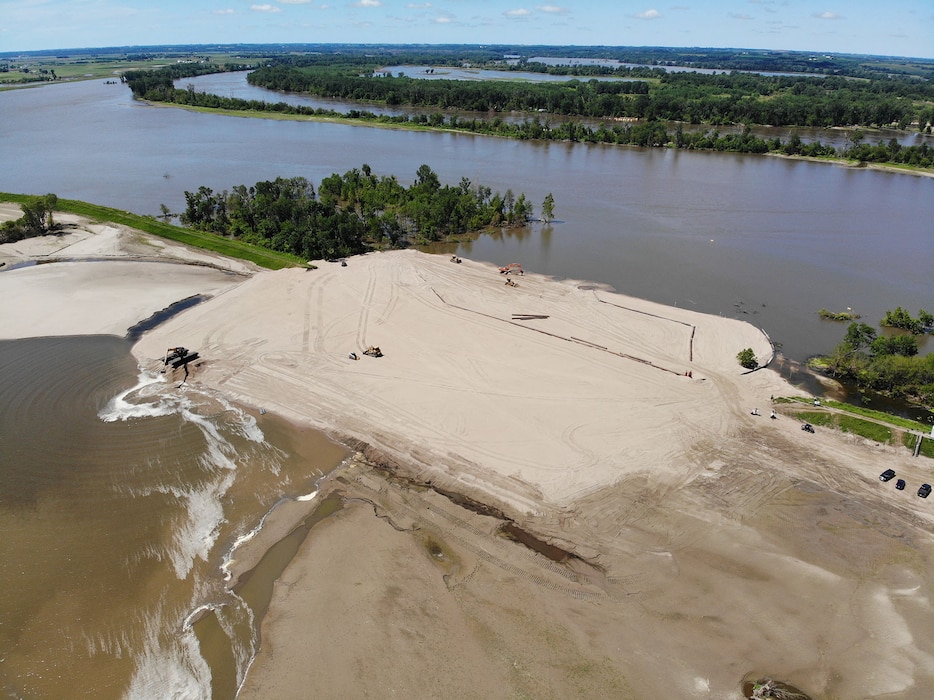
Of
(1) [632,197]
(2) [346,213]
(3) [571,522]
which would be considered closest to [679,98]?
(1) [632,197]

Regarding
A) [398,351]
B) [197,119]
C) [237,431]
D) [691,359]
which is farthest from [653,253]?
[197,119]

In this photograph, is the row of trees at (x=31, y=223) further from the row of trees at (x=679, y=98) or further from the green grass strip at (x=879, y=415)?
the row of trees at (x=679, y=98)

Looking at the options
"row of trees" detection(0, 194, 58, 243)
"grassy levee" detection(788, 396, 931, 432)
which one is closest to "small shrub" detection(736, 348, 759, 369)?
"grassy levee" detection(788, 396, 931, 432)

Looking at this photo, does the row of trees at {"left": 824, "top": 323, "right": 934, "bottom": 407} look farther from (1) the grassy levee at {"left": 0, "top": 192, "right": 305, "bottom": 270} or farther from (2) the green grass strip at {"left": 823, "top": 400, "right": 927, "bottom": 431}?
(1) the grassy levee at {"left": 0, "top": 192, "right": 305, "bottom": 270}

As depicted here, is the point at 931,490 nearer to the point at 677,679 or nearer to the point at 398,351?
the point at 677,679

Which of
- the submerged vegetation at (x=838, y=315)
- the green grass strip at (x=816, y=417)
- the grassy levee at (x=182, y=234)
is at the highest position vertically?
the grassy levee at (x=182, y=234)

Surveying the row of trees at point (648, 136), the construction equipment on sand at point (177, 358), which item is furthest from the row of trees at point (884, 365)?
the row of trees at point (648, 136)

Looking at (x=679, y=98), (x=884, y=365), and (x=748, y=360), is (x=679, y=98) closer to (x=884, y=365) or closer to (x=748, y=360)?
(x=748, y=360)
